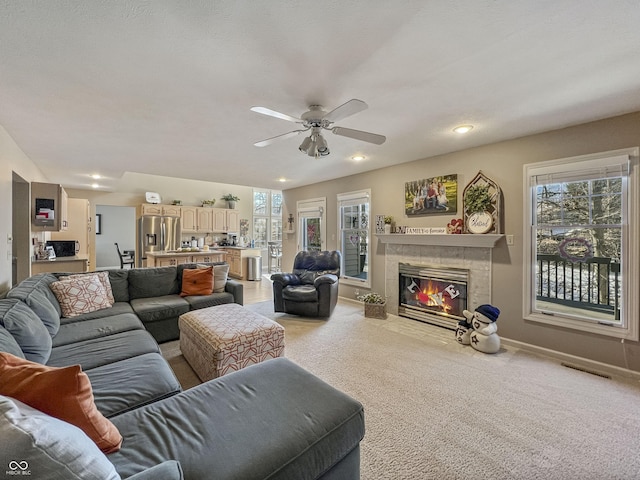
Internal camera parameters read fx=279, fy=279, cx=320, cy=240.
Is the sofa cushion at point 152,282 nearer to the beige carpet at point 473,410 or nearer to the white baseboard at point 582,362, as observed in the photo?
the beige carpet at point 473,410

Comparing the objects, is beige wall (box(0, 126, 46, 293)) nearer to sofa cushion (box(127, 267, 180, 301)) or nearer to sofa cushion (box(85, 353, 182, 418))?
sofa cushion (box(127, 267, 180, 301))

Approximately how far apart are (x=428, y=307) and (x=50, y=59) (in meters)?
4.69

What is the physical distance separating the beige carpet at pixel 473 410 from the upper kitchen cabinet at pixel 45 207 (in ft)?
9.47

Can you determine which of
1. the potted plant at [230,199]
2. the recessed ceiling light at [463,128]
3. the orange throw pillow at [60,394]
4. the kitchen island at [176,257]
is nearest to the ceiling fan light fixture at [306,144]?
the recessed ceiling light at [463,128]

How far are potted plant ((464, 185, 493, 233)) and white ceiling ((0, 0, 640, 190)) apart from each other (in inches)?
25.5

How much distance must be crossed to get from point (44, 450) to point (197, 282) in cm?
333

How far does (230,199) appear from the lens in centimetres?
899

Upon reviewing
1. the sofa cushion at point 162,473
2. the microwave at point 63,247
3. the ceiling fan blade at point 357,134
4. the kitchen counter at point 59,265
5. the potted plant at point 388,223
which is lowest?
the sofa cushion at point 162,473

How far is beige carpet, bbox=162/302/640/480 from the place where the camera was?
63.7 inches

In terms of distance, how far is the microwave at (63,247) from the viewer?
547 cm

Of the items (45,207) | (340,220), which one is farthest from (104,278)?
Answer: (340,220)

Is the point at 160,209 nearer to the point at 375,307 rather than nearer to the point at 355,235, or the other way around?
the point at 355,235

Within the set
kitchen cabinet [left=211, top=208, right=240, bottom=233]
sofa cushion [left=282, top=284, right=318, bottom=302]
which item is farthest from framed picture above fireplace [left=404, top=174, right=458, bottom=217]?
kitchen cabinet [left=211, top=208, right=240, bottom=233]

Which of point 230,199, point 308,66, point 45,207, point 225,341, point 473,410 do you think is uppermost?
point 230,199
